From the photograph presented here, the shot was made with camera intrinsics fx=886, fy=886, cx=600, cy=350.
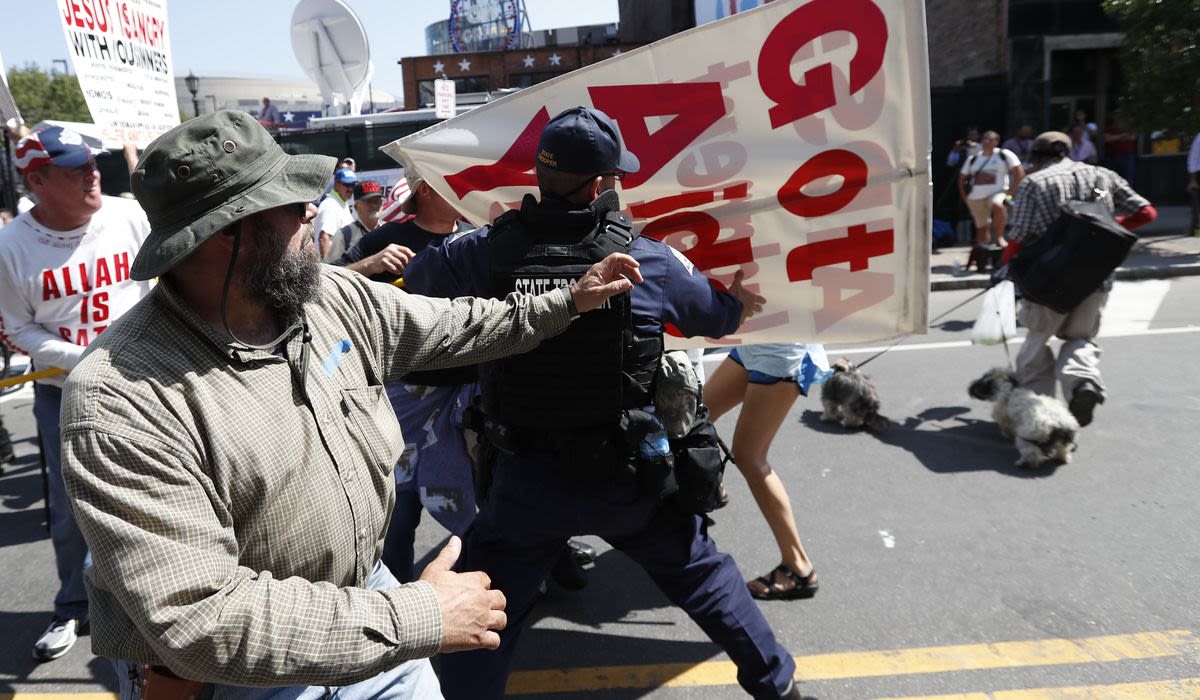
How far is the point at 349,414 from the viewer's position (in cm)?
189

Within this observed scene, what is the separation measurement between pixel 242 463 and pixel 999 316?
17.7 feet

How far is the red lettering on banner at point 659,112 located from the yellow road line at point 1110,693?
6.92ft

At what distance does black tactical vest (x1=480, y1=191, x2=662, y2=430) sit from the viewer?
2.58 metres

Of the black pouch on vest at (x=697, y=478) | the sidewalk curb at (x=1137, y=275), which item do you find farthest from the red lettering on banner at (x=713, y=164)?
the sidewalk curb at (x=1137, y=275)

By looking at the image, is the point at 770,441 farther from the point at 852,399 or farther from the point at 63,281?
the point at 63,281

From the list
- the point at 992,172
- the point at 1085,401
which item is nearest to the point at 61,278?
the point at 1085,401

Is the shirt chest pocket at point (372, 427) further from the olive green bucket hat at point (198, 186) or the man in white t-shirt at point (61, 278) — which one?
the man in white t-shirt at point (61, 278)

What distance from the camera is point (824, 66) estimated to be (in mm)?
2869

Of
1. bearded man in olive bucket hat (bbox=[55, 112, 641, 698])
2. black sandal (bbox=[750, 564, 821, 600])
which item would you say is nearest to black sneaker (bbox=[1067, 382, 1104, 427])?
black sandal (bbox=[750, 564, 821, 600])

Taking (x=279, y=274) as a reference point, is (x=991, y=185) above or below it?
below

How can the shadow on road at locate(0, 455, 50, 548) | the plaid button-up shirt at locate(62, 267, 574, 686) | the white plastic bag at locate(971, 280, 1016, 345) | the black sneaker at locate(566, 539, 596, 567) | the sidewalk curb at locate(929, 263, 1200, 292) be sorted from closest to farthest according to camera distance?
the plaid button-up shirt at locate(62, 267, 574, 686) < the black sneaker at locate(566, 539, 596, 567) < the shadow on road at locate(0, 455, 50, 548) < the white plastic bag at locate(971, 280, 1016, 345) < the sidewalk curb at locate(929, 263, 1200, 292)

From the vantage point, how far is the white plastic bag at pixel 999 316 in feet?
19.3

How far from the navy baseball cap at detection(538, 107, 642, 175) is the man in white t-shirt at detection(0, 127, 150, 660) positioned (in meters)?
2.13

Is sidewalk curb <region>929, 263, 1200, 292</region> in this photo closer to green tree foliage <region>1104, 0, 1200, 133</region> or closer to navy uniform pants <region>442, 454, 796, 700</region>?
green tree foliage <region>1104, 0, 1200, 133</region>
